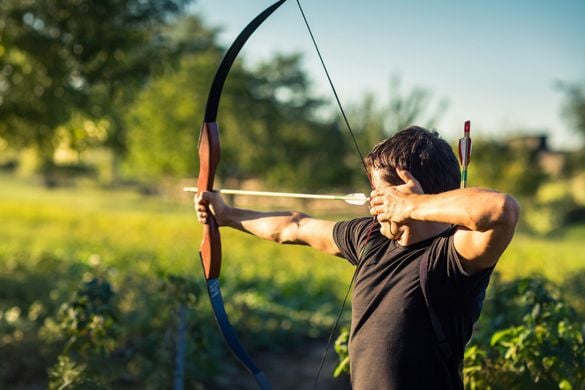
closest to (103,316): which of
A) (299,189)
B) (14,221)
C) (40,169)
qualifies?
(14,221)

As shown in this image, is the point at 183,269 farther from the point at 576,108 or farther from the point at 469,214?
the point at 576,108

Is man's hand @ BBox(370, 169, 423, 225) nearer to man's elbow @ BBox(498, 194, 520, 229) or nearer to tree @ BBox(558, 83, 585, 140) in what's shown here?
man's elbow @ BBox(498, 194, 520, 229)

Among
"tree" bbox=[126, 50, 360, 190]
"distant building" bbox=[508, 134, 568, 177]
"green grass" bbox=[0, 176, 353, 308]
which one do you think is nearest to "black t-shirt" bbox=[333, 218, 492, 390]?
"green grass" bbox=[0, 176, 353, 308]

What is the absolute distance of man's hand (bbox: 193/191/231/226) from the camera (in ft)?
8.36

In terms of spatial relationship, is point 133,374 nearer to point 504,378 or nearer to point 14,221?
point 504,378

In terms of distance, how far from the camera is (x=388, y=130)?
25.2 metres

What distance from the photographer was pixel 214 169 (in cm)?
260

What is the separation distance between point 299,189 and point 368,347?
96.3 ft

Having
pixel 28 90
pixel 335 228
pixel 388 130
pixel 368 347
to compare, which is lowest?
pixel 368 347

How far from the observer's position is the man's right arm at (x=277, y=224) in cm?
223

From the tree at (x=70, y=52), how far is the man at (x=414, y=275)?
17.2ft

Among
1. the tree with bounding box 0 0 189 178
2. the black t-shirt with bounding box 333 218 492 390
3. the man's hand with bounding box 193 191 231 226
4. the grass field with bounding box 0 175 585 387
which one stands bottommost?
the grass field with bounding box 0 175 585 387

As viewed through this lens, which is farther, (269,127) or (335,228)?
(269,127)

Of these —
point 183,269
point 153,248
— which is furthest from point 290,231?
point 153,248
